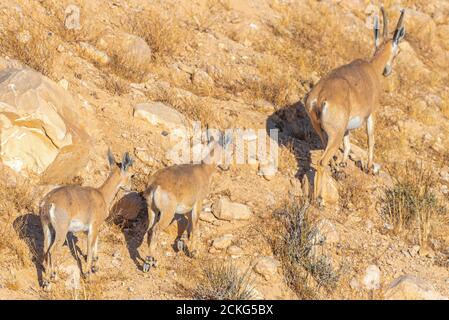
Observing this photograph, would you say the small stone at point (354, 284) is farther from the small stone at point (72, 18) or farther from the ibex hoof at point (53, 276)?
the small stone at point (72, 18)

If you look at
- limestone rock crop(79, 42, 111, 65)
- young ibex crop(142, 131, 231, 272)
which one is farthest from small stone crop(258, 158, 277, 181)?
limestone rock crop(79, 42, 111, 65)

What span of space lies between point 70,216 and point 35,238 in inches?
45.1

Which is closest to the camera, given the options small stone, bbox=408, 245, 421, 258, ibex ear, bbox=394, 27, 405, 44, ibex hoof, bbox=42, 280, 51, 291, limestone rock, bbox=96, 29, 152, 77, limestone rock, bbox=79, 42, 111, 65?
ibex hoof, bbox=42, 280, 51, 291

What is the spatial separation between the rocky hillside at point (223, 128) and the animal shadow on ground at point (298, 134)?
0.03 metres

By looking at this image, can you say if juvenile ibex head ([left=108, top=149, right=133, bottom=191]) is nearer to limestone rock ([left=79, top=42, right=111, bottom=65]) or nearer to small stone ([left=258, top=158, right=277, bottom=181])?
small stone ([left=258, top=158, right=277, bottom=181])

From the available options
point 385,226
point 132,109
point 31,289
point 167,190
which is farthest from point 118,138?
point 385,226

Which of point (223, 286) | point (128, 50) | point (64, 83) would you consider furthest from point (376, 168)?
point (64, 83)

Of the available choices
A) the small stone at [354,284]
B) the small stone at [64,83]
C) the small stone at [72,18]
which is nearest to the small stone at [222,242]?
the small stone at [354,284]

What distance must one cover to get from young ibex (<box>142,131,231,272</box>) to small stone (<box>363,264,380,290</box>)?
83.5 inches

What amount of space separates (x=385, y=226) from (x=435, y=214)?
0.82m

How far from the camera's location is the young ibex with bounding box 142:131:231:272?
27.0ft

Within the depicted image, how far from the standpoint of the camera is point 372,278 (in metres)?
8.68

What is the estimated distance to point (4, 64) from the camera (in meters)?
10.6

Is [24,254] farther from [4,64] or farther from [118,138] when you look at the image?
[4,64]
